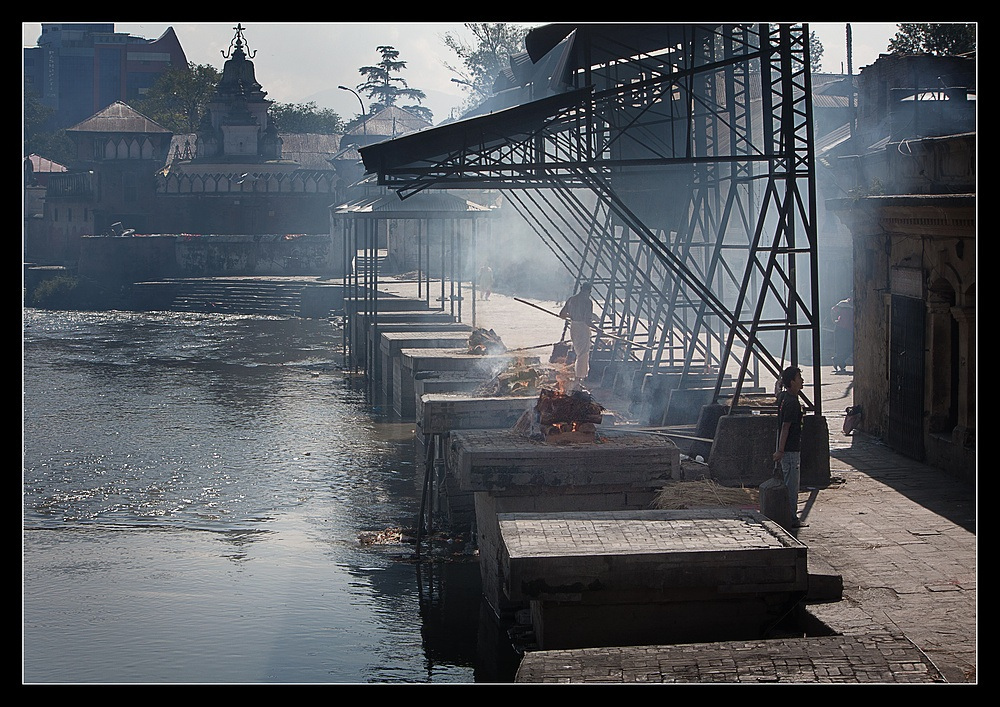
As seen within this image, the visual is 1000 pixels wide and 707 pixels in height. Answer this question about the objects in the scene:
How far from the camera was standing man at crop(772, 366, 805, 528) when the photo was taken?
35.3 feet

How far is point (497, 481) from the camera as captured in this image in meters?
10.3

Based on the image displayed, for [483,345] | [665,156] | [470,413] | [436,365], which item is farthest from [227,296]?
[470,413]

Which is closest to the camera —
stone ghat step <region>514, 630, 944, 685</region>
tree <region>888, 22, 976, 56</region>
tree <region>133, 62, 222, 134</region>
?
stone ghat step <region>514, 630, 944, 685</region>

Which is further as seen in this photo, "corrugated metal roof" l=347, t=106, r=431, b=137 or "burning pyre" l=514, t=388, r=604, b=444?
"corrugated metal roof" l=347, t=106, r=431, b=137

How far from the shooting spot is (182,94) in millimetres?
93250

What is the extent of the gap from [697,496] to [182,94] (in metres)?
88.6

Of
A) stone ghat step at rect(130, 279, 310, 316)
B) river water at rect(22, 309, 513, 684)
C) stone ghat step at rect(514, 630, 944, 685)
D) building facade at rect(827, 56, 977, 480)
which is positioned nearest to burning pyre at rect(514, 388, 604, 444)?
river water at rect(22, 309, 513, 684)

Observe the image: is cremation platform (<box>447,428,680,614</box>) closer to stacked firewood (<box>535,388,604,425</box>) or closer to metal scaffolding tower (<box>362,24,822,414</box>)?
stacked firewood (<box>535,388,604,425</box>)

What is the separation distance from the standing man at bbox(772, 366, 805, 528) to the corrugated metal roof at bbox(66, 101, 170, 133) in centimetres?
6363

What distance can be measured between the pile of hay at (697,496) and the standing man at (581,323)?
298 inches

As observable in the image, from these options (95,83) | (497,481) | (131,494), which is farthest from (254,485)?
(95,83)

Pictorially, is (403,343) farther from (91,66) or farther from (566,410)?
(91,66)

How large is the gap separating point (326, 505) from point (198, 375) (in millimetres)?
14268

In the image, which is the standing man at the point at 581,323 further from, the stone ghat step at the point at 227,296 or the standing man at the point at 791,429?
the stone ghat step at the point at 227,296
